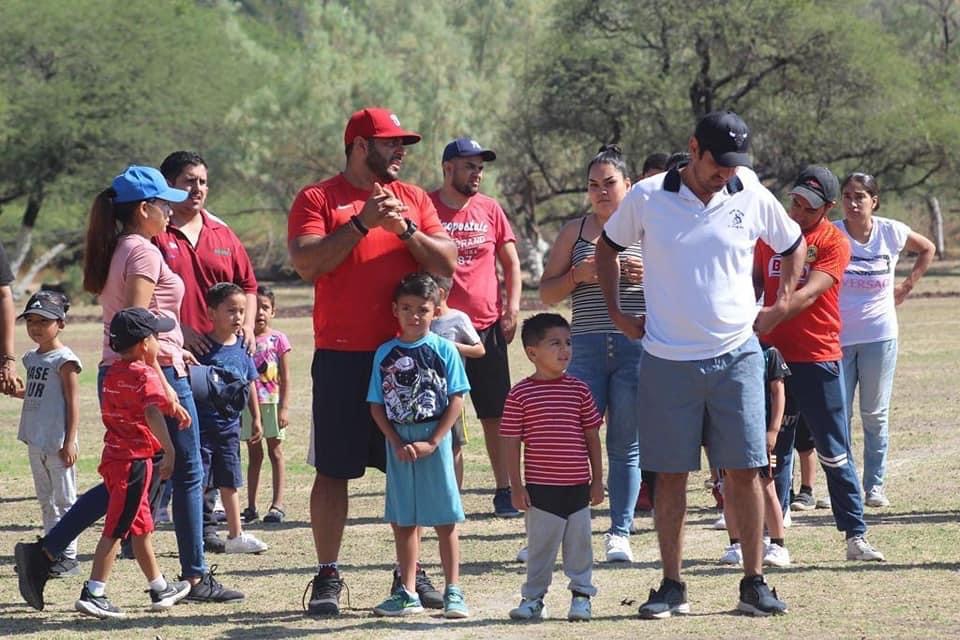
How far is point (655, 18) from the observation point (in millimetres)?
46031

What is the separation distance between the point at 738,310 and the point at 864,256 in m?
3.77

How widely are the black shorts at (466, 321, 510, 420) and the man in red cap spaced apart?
3077 millimetres

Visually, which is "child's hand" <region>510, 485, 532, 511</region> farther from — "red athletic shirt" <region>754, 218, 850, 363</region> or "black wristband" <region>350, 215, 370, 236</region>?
"red athletic shirt" <region>754, 218, 850, 363</region>

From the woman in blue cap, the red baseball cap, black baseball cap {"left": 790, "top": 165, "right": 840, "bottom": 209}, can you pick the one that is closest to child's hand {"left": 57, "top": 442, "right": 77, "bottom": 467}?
the woman in blue cap

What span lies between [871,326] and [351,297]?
4460 mm

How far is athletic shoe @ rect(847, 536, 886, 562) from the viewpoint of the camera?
830 centimetres

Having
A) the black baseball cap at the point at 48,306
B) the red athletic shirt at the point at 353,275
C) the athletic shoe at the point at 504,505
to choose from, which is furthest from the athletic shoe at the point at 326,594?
the athletic shoe at the point at 504,505

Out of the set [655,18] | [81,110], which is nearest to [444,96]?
[655,18]

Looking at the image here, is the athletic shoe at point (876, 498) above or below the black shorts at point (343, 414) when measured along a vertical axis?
below

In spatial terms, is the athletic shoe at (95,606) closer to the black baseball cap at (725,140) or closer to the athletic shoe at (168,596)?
the athletic shoe at (168,596)

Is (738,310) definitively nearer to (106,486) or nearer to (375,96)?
(106,486)

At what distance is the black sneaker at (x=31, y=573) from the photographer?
24.3ft

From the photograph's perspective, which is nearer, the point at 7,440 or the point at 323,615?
the point at 323,615

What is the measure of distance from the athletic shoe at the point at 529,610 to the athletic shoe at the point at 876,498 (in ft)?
12.5
